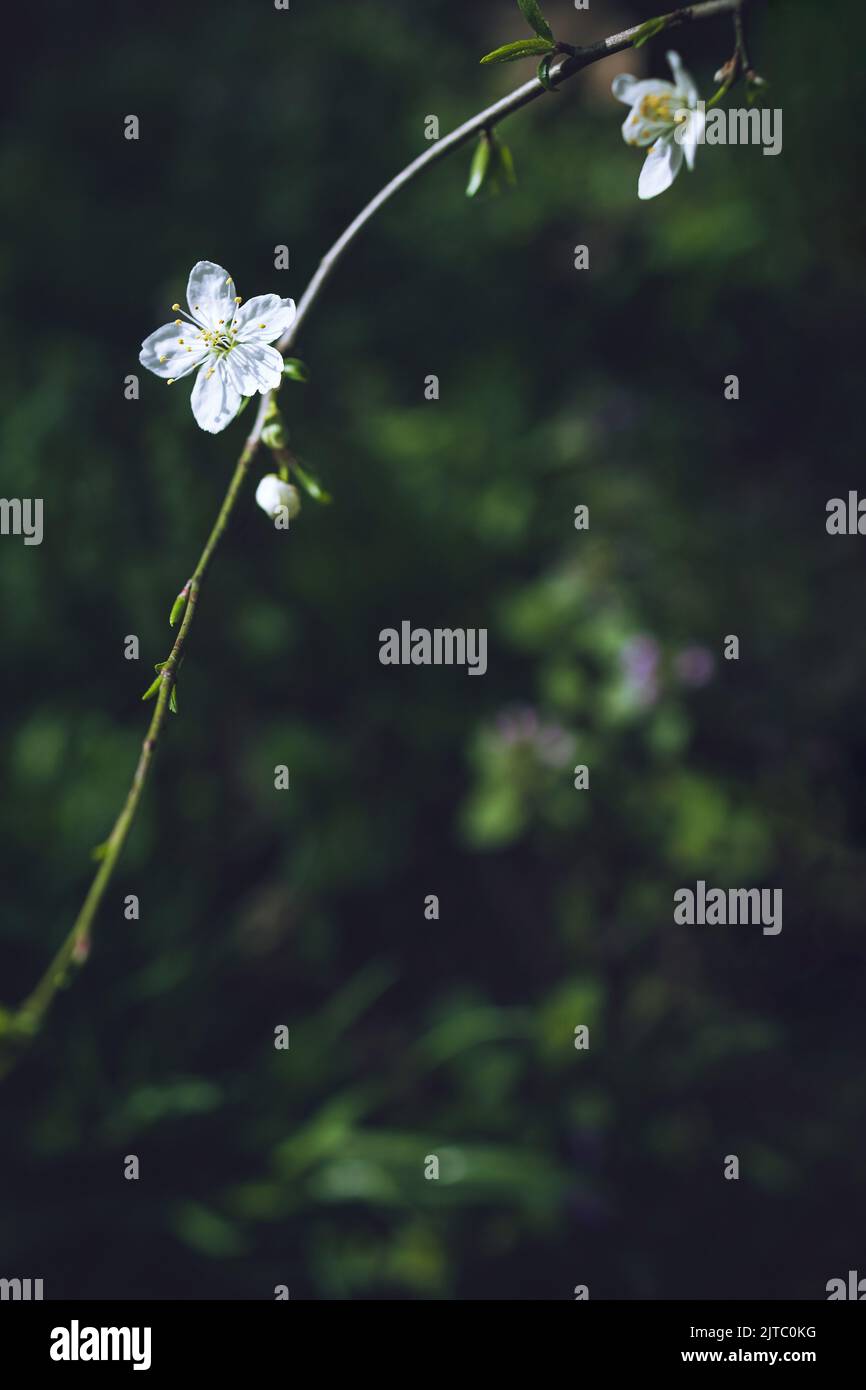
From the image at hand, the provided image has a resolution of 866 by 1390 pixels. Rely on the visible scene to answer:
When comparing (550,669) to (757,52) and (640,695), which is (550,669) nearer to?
(640,695)

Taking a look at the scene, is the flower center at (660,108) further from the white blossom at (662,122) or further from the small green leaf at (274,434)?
the small green leaf at (274,434)

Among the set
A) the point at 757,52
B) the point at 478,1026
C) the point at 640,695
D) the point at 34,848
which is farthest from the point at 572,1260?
the point at 757,52

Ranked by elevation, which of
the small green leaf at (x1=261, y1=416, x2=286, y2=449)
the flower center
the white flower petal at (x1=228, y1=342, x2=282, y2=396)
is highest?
the flower center

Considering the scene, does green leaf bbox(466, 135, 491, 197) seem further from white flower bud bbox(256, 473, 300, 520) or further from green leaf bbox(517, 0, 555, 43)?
white flower bud bbox(256, 473, 300, 520)

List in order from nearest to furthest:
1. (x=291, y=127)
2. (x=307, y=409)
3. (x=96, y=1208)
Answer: (x=96, y=1208) → (x=307, y=409) → (x=291, y=127)

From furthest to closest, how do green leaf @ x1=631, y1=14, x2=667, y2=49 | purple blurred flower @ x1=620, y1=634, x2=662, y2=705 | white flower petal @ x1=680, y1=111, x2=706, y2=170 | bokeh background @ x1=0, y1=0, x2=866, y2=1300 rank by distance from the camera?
purple blurred flower @ x1=620, y1=634, x2=662, y2=705 → bokeh background @ x1=0, y1=0, x2=866, y2=1300 → white flower petal @ x1=680, y1=111, x2=706, y2=170 → green leaf @ x1=631, y1=14, x2=667, y2=49

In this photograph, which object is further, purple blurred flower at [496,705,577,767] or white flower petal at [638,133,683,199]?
purple blurred flower at [496,705,577,767]

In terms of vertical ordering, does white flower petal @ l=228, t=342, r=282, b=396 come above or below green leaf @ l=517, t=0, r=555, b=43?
below

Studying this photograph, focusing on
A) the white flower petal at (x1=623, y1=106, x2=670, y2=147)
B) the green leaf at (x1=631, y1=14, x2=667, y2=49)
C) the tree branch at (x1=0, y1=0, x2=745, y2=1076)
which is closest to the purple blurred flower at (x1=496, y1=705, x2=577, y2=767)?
the tree branch at (x1=0, y1=0, x2=745, y2=1076)
